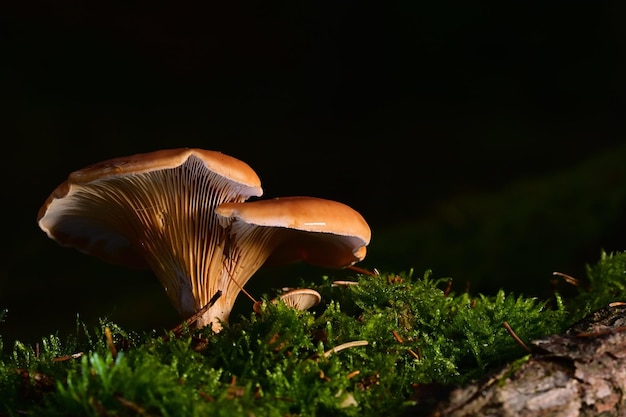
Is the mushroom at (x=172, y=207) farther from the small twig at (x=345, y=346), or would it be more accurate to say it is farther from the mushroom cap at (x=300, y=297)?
the small twig at (x=345, y=346)

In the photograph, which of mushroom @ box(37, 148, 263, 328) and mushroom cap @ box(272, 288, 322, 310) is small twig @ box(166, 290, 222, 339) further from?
mushroom cap @ box(272, 288, 322, 310)

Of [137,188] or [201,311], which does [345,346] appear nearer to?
[201,311]

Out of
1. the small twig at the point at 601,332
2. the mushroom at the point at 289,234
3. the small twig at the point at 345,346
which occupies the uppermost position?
the mushroom at the point at 289,234

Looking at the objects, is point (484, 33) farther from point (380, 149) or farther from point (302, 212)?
point (302, 212)

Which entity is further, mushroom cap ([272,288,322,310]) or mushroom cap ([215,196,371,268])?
mushroom cap ([272,288,322,310])

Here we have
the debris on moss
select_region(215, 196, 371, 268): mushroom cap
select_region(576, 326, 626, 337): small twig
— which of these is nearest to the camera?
the debris on moss

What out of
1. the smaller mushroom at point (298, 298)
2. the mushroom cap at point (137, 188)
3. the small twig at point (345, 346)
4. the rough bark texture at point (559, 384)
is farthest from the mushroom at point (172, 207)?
the rough bark texture at point (559, 384)

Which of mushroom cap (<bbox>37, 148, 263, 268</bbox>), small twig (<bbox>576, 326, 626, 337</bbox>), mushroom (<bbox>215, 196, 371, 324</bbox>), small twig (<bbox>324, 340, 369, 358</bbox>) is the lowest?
small twig (<bbox>576, 326, 626, 337</bbox>)

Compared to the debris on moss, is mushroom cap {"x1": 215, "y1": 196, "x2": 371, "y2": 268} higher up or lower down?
higher up

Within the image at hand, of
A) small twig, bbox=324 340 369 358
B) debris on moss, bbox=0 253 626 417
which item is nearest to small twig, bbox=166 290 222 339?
debris on moss, bbox=0 253 626 417
